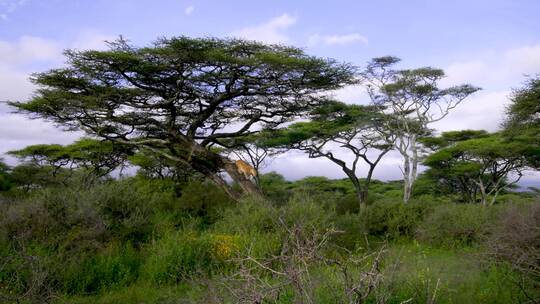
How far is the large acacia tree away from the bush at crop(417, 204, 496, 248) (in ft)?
16.2

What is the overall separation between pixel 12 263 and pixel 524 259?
5.68 metres

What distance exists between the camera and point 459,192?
86.6ft

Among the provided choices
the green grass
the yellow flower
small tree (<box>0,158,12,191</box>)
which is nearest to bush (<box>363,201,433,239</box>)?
the green grass

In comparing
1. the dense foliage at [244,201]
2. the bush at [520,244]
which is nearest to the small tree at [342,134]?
the dense foliage at [244,201]

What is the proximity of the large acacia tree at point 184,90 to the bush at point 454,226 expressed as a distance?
4.93 m

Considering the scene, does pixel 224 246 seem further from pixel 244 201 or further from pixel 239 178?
→ pixel 239 178

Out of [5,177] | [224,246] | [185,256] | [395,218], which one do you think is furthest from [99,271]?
[5,177]

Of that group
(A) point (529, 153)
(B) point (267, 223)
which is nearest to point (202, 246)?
(B) point (267, 223)

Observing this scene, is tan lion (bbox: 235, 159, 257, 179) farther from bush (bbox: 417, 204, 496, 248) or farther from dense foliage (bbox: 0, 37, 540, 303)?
bush (bbox: 417, 204, 496, 248)

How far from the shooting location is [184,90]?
14.1m

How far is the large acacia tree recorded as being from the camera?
492 inches

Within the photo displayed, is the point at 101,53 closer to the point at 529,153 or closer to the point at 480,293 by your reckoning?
the point at 480,293

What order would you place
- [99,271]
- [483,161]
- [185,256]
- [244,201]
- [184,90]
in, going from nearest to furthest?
[99,271] < [185,256] < [244,201] < [184,90] < [483,161]

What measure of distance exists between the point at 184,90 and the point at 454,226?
786 cm
